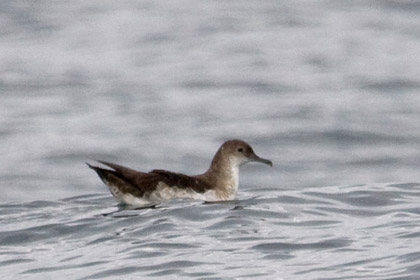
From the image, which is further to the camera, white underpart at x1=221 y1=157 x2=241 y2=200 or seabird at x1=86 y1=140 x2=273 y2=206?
white underpart at x1=221 y1=157 x2=241 y2=200

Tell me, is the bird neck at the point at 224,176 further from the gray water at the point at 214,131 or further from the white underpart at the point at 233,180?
the gray water at the point at 214,131

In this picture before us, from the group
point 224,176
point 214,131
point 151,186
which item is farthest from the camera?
point 214,131

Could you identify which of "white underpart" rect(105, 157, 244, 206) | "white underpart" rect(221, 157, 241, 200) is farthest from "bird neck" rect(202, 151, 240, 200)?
"white underpart" rect(105, 157, 244, 206)

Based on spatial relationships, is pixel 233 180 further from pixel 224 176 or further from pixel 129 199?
pixel 129 199

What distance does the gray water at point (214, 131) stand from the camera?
12.4 meters

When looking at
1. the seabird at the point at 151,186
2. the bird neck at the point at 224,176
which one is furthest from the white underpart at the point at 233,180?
the seabird at the point at 151,186

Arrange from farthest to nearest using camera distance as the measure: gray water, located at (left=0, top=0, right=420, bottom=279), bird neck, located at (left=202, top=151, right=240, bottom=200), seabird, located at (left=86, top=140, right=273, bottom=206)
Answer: bird neck, located at (left=202, top=151, right=240, bottom=200), seabird, located at (left=86, top=140, right=273, bottom=206), gray water, located at (left=0, top=0, right=420, bottom=279)

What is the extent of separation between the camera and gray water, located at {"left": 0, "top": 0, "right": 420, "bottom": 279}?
1240 centimetres

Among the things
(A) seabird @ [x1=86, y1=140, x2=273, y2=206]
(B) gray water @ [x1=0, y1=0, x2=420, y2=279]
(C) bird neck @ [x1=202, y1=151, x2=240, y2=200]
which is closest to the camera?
(B) gray water @ [x1=0, y1=0, x2=420, y2=279]

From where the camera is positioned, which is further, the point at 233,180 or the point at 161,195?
the point at 233,180

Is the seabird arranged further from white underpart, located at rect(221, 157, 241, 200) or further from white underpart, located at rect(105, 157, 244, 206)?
white underpart, located at rect(221, 157, 241, 200)

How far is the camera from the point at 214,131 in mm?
23875

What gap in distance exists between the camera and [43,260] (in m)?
12.3

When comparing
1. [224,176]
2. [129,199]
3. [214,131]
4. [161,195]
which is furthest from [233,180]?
[214,131]
